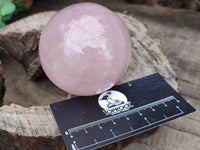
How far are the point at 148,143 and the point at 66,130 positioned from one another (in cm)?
47

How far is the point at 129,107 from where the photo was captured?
4.22ft

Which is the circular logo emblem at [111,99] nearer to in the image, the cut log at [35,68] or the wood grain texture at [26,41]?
the cut log at [35,68]

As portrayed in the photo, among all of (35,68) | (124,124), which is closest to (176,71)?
(124,124)

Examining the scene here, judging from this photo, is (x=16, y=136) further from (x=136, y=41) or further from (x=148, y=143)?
(x=136, y=41)

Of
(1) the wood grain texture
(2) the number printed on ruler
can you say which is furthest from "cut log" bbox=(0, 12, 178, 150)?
(2) the number printed on ruler

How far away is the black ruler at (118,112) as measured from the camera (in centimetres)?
115

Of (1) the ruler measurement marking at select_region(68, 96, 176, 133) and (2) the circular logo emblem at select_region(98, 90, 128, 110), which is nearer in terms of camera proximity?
(1) the ruler measurement marking at select_region(68, 96, 176, 133)

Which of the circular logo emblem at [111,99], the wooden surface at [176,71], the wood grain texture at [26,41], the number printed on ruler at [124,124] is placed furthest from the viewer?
the wood grain texture at [26,41]

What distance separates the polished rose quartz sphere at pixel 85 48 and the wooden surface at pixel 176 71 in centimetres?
22

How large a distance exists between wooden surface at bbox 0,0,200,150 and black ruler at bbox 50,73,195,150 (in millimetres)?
93

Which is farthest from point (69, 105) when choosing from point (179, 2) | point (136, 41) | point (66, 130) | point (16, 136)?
point (179, 2)

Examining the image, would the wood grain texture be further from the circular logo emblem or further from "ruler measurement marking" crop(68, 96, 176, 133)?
"ruler measurement marking" crop(68, 96, 176, 133)

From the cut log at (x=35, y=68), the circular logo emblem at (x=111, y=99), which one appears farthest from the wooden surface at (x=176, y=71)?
the circular logo emblem at (x=111, y=99)

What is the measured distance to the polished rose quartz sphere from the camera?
116cm
